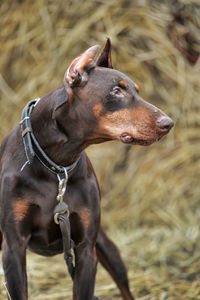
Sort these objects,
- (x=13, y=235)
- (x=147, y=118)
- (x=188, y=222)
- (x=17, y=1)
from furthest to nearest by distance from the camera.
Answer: (x=188, y=222)
(x=17, y=1)
(x=13, y=235)
(x=147, y=118)

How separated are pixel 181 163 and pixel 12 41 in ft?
5.98

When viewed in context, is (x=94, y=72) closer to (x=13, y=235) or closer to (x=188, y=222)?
(x=13, y=235)

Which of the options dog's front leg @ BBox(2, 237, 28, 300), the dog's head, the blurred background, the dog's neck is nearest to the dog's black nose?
the dog's head

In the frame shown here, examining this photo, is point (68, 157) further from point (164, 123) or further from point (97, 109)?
point (164, 123)

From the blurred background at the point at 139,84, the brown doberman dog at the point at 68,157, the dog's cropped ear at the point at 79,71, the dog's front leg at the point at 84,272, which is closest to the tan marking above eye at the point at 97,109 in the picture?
the brown doberman dog at the point at 68,157

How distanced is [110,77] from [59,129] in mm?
354

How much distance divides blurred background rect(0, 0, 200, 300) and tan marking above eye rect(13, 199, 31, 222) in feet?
6.36

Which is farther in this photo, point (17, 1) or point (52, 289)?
point (17, 1)

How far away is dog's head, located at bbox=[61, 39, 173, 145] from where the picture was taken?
110 inches

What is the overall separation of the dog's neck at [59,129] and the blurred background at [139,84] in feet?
6.60

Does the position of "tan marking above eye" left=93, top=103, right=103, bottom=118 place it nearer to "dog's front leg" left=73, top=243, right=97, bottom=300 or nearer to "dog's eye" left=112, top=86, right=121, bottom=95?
"dog's eye" left=112, top=86, right=121, bottom=95

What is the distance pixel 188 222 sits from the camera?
553 centimetres

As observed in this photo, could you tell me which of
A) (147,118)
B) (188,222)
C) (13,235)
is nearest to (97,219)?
(13,235)

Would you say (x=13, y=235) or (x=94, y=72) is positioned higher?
(x=94, y=72)
